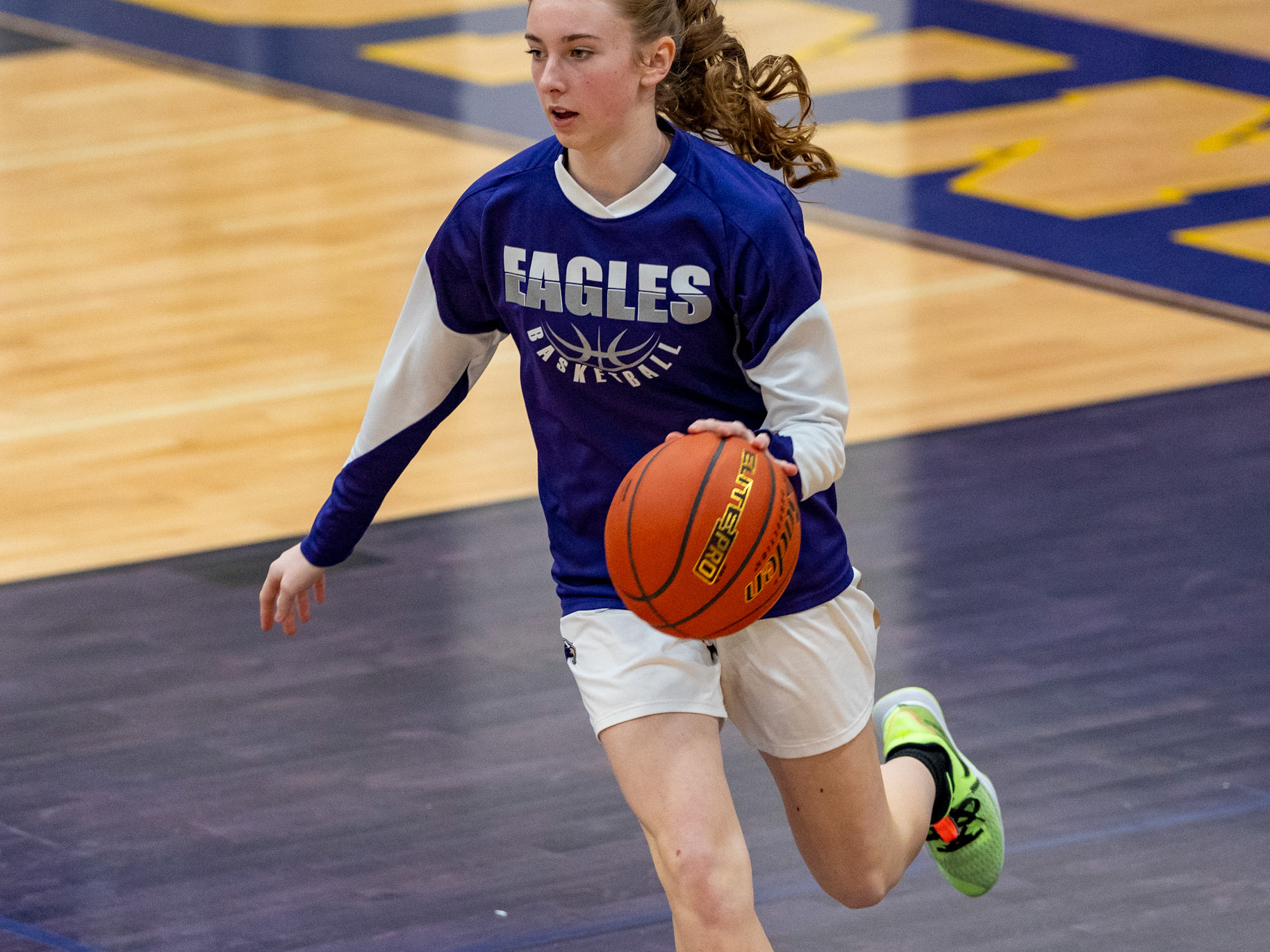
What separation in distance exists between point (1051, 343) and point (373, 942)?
3.59 meters

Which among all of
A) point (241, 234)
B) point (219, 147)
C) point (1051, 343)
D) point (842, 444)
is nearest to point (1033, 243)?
point (1051, 343)

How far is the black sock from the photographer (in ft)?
11.1

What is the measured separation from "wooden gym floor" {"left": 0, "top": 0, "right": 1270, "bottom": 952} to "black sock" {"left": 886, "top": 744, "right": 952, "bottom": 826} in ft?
0.68

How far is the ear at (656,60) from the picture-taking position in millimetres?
2727

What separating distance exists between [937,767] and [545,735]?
0.95 metres

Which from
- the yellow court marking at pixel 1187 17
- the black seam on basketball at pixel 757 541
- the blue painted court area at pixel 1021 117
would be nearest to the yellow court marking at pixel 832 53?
the blue painted court area at pixel 1021 117

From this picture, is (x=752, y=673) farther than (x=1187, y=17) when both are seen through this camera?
No

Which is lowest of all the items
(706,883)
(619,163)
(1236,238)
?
(1236,238)

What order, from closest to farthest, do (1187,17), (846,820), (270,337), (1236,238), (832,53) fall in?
1. (846,820)
2. (270,337)
3. (1236,238)
4. (832,53)
5. (1187,17)

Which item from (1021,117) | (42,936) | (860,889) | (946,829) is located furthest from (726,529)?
(1021,117)

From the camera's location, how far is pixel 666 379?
2785mm

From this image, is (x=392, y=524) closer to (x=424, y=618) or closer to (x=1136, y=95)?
(x=424, y=618)

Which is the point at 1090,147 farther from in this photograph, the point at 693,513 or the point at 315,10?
the point at 693,513

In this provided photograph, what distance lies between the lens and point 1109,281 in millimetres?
6988
